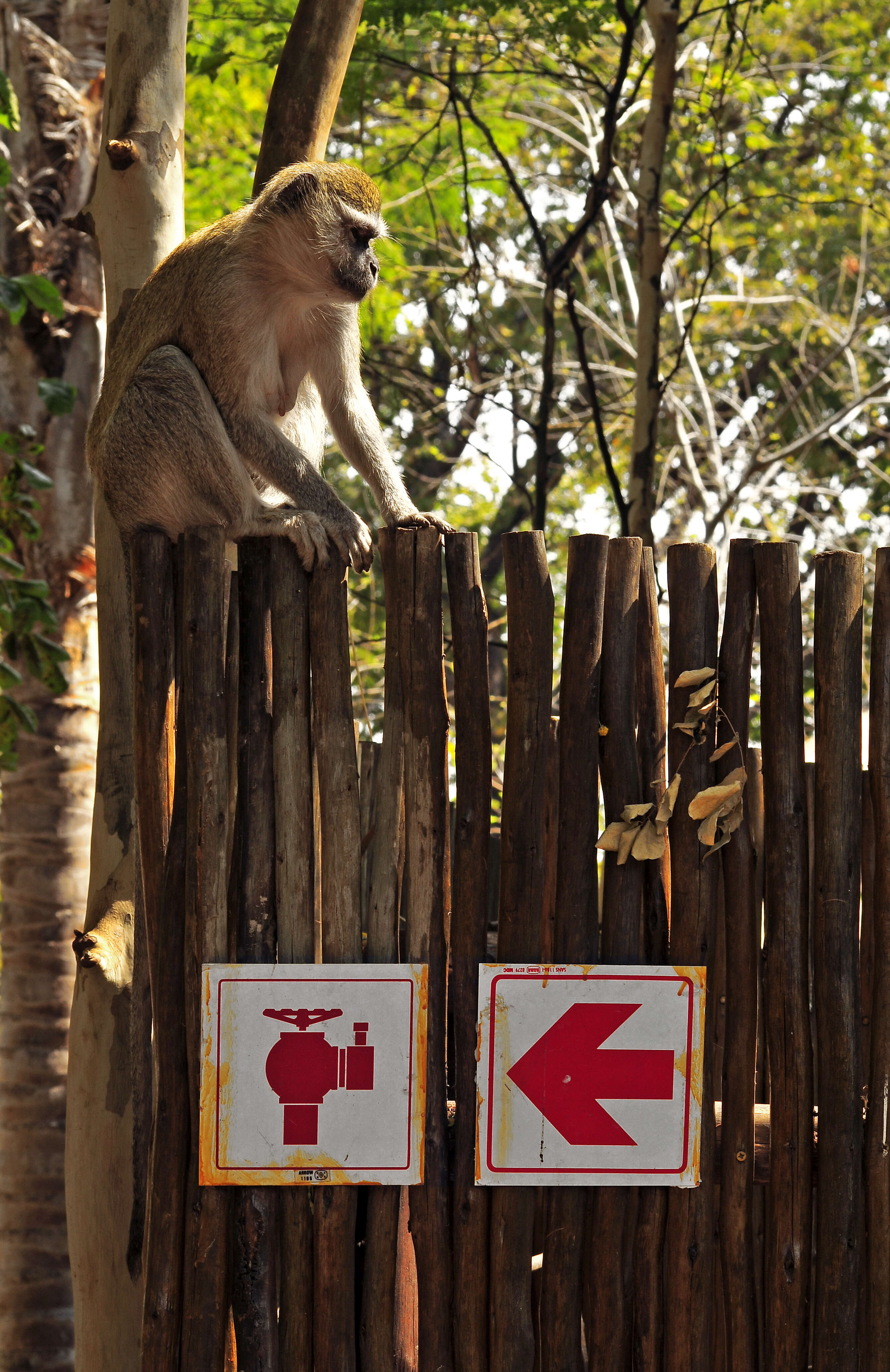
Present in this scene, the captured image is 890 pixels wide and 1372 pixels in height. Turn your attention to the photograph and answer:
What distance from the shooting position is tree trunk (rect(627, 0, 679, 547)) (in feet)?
17.0

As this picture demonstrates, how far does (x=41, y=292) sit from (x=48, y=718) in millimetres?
2192

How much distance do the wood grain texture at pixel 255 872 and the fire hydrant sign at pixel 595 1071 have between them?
1.86 ft

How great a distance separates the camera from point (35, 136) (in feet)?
18.7

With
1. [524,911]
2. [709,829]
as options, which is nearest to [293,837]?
[524,911]

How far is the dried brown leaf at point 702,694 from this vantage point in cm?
287

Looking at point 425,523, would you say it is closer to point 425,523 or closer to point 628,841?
point 425,523

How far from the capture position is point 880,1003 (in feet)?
9.50

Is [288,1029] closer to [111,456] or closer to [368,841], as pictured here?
[368,841]

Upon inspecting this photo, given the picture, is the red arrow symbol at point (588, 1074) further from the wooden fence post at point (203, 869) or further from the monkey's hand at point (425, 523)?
the monkey's hand at point (425, 523)

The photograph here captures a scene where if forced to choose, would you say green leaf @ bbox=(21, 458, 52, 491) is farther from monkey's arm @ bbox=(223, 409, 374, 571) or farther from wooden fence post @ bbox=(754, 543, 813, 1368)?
wooden fence post @ bbox=(754, 543, 813, 1368)

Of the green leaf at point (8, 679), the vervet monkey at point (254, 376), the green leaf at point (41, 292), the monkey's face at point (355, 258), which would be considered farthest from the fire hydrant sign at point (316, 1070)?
the green leaf at point (41, 292)

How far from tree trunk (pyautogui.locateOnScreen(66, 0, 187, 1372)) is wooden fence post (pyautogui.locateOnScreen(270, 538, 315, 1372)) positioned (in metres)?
1.01

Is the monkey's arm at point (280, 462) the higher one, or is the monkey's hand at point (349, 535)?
the monkey's arm at point (280, 462)

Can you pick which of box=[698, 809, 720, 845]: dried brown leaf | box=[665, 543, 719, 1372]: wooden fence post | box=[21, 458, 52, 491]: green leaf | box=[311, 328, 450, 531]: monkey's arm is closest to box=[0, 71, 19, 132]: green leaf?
box=[21, 458, 52, 491]: green leaf
